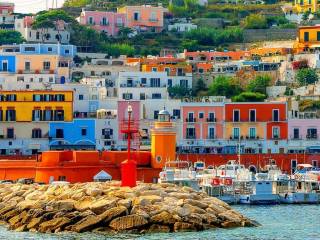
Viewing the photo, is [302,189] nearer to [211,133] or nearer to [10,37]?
[211,133]

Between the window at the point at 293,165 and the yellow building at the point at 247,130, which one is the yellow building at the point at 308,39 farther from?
the window at the point at 293,165

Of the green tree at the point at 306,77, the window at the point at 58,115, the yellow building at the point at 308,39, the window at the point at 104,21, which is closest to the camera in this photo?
the window at the point at 58,115

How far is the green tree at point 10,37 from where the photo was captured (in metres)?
91.5

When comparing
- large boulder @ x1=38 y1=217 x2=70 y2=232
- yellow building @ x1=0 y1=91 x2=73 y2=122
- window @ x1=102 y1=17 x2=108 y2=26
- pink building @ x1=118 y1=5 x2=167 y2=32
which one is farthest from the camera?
pink building @ x1=118 y1=5 x2=167 y2=32

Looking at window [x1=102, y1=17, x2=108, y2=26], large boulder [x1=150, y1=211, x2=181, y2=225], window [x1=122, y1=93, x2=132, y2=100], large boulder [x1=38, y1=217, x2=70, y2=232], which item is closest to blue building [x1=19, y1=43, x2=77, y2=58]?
window [x1=102, y1=17, x2=108, y2=26]

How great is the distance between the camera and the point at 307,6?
4119 inches

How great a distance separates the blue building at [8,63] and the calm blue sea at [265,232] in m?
30.2

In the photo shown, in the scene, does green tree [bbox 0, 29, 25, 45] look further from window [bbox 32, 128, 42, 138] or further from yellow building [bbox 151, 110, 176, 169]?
yellow building [bbox 151, 110, 176, 169]

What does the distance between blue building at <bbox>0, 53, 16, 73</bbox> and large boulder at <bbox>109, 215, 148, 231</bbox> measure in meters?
37.5

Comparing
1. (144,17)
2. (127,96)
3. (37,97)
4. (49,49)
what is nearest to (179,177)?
(37,97)

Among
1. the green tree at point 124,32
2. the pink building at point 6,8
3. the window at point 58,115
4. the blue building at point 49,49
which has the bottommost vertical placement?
the window at point 58,115

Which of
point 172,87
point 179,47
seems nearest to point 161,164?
point 172,87

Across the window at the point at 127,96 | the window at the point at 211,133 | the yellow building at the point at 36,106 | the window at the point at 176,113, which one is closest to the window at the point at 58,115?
the yellow building at the point at 36,106

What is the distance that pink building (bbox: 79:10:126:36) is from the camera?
97438 mm
